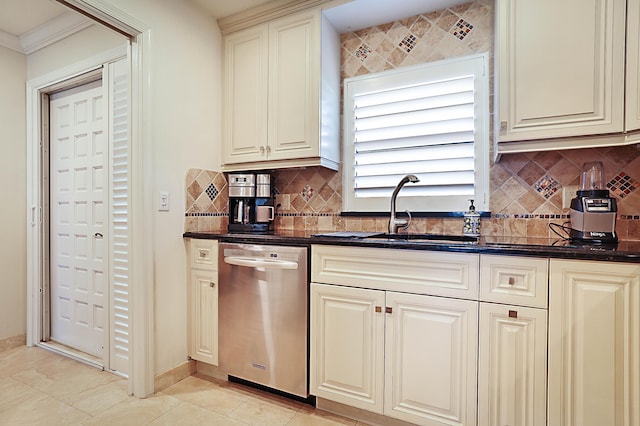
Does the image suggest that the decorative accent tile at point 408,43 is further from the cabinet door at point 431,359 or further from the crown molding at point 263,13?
the cabinet door at point 431,359

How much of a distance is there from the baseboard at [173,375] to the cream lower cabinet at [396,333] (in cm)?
97

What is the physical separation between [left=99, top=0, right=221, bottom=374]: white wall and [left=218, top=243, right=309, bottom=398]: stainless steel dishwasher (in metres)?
0.32

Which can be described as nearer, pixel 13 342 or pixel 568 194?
pixel 568 194

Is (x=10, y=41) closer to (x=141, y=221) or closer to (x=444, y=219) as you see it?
(x=141, y=221)

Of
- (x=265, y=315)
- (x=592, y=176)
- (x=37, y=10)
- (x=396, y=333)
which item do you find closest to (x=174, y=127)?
(x=265, y=315)

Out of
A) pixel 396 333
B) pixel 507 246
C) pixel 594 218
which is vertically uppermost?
pixel 594 218

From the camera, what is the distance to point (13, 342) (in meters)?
2.72

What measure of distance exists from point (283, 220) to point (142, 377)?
138 centimetres

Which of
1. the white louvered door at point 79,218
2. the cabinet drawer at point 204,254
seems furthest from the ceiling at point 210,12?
the cabinet drawer at point 204,254

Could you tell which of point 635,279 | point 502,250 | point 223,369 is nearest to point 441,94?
point 502,250

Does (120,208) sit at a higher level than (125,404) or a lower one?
higher

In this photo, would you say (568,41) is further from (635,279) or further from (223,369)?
(223,369)

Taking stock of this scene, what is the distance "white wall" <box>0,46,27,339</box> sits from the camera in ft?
8.85

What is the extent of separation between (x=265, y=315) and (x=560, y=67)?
6.50 feet
